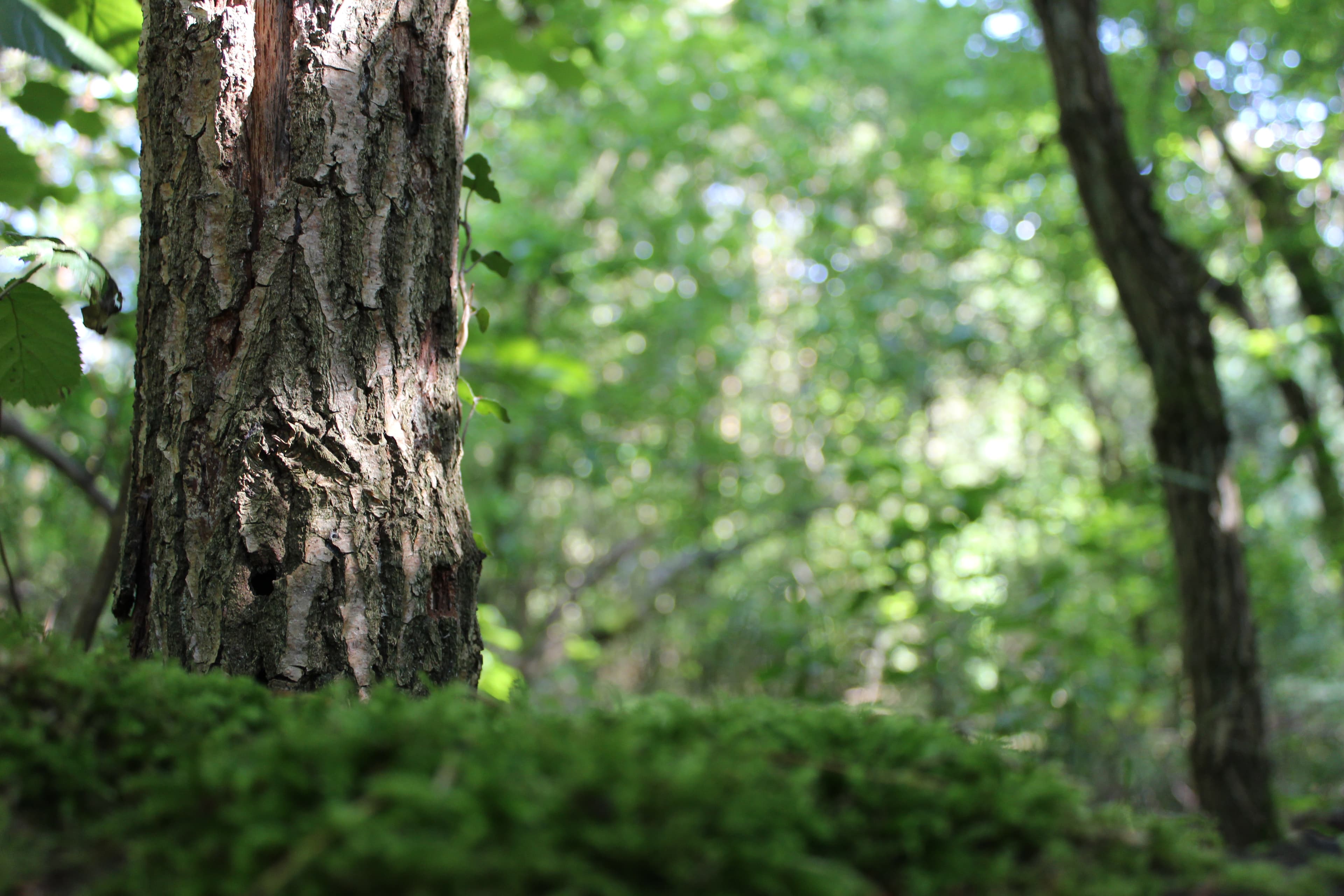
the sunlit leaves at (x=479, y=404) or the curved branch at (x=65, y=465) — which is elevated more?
the curved branch at (x=65, y=465)

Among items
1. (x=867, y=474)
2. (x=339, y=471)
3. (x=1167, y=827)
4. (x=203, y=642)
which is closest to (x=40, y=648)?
(x=203, y=642)

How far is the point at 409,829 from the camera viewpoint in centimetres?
63

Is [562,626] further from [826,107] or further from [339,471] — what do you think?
[339,471]

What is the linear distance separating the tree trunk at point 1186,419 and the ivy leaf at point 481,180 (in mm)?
3198

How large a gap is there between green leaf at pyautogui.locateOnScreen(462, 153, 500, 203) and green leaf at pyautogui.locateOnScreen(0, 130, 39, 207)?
1229mm

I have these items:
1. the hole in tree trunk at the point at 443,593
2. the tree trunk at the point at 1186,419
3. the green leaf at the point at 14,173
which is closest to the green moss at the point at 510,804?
the hole in tree trunk at the point at 443,593

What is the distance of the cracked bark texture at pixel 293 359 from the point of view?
1239 mm

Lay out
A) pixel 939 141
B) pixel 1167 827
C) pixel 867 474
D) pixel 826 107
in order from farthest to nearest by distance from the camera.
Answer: pixel 826 107 → pixel 939 141 → pixel 867 474 → pixel 1167 827

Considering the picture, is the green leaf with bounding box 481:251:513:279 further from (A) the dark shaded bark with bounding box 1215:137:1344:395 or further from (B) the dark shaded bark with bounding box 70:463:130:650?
(A) the dark shaded bark with bounding box 1215:137:1344:395

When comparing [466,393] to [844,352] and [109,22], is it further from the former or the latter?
[844,352]

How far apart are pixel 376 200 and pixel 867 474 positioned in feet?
10.8

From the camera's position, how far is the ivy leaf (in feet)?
5.38

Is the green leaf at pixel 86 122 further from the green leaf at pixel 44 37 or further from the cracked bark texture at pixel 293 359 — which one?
the cracked bark texture at pixel 293 359

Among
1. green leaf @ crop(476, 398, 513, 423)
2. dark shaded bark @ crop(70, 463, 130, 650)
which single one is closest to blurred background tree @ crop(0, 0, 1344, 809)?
dark shaded bark @ crop(70, 463, 130, 650)
